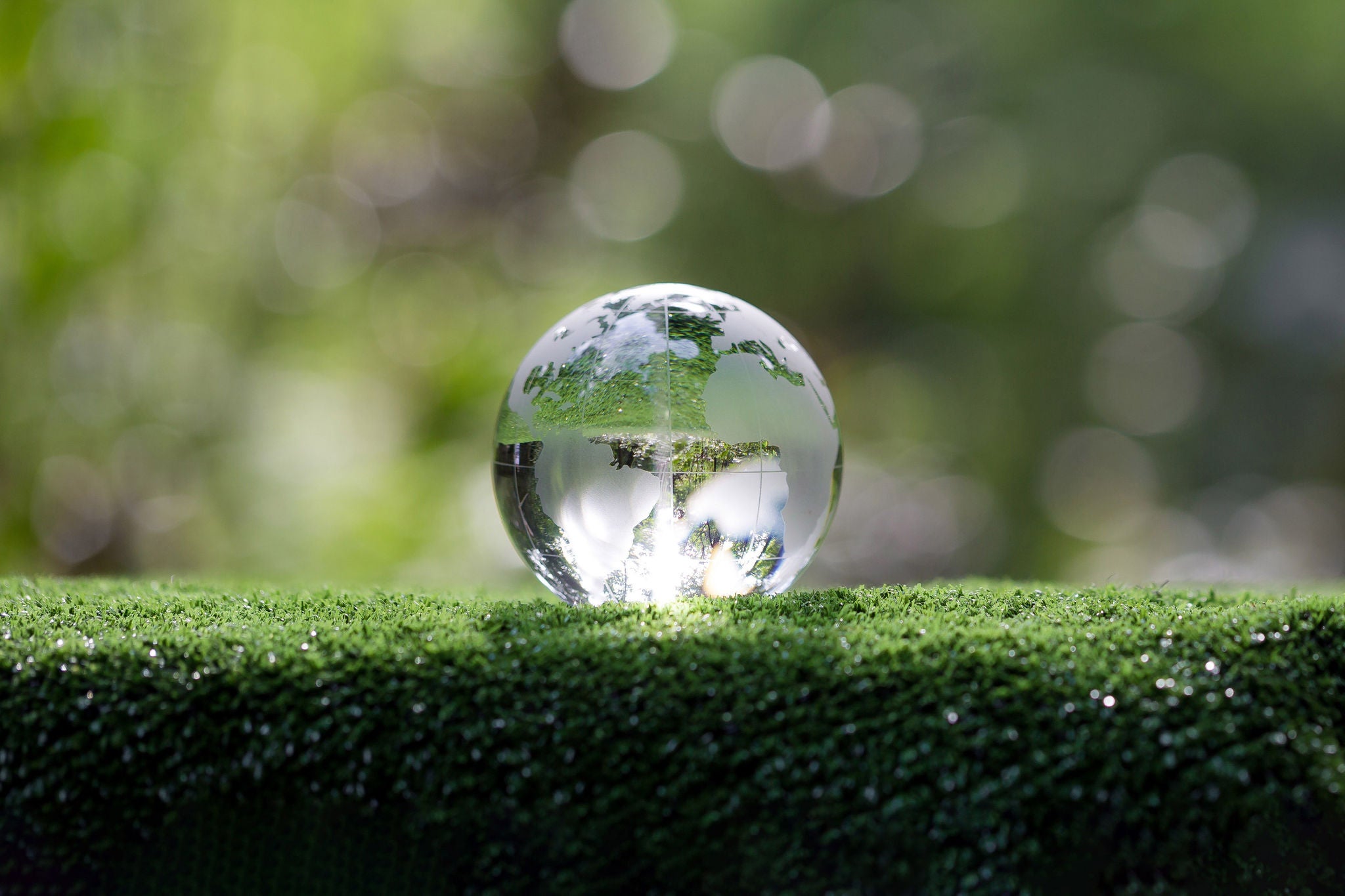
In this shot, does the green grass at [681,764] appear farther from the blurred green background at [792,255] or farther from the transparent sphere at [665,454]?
the blurred green background at [792,255]

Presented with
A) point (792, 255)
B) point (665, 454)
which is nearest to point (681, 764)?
point (665, 454)

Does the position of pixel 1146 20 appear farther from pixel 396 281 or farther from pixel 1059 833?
pixel 1059 833

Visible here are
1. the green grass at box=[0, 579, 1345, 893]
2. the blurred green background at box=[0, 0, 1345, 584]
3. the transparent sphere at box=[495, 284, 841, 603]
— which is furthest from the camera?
the blurred green background at box=[0, 0, 1345, 584]

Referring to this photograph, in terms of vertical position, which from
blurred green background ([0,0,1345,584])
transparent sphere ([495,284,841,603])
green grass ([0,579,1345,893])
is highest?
blurred green background ([0,0,1345,584])

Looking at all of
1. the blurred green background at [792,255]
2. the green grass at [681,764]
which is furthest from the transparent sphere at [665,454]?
the blurred green background at [792,255]

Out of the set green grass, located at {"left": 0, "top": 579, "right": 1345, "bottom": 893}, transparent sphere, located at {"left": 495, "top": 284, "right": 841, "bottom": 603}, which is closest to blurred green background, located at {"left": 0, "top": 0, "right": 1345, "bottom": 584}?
transparent sphere, located at {"left": 495, "top": 284, "right": 841, "bottom": 603}

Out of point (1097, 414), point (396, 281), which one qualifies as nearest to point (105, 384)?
point (396, 281)

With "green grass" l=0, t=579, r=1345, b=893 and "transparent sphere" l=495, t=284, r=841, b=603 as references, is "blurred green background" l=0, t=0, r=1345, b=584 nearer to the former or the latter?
"transparent sphere" l=495, t=284, r=841, b=603
